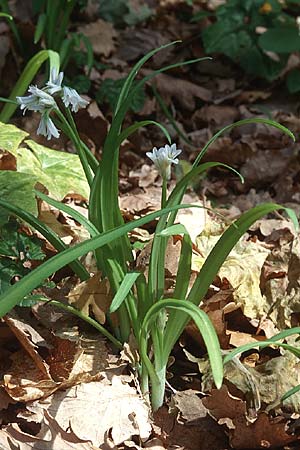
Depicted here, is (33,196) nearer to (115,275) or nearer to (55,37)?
(115,275)

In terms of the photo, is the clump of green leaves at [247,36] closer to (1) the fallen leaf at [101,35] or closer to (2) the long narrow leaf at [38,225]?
(1) the fallen leaf at [101,35]

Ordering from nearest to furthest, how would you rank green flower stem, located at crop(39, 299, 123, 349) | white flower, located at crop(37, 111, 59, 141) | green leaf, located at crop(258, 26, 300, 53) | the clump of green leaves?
white flower, located at crop(37, 111, 59, 141)
green flower stem, located at crop(39, 299, 123, 349)
green leaf, located at crop(258, 26, 300, 53)
the clump of green leaves

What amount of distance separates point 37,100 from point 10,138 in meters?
0.54

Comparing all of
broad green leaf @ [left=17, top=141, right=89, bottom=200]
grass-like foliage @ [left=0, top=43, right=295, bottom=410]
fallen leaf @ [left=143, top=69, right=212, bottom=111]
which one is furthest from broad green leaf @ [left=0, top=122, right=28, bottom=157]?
fallen leaf @ [left=143, top=69, right=212, bottom=111]

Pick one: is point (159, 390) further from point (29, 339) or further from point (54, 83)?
point (54, 83)

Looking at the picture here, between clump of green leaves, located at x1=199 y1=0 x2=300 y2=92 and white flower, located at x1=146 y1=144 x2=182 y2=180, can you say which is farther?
clump of green leaves, located at x1=199 y1=0 x2=300 y2=92

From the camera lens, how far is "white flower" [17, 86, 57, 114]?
4.88 feet

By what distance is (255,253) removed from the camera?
213 cm

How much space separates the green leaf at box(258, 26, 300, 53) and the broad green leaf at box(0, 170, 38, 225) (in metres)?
1.79

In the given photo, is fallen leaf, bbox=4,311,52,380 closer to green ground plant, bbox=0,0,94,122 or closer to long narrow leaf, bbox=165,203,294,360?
long narrow leaf, bbox=165,203,294,360

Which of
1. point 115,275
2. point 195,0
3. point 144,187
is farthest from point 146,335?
point 195,0

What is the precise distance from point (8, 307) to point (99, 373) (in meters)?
0.39

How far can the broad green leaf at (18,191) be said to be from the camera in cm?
169

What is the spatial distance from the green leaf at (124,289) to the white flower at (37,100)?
0.39 meters
